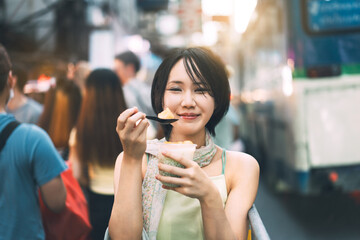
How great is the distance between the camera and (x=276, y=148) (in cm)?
662

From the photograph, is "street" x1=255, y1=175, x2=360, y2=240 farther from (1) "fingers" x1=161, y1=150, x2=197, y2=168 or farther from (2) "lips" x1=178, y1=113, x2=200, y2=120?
(1) "fingers" x1=161, y1=150, x2=197, y2=168

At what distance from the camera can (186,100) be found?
1.81 metres

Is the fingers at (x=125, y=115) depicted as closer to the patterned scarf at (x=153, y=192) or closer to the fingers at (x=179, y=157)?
the fingers at (x=179, y=157)

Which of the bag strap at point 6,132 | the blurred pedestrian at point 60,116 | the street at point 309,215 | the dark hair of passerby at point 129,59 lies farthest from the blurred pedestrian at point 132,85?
the bag strap at point 6,132

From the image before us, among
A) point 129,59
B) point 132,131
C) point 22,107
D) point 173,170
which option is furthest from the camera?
point 129,59

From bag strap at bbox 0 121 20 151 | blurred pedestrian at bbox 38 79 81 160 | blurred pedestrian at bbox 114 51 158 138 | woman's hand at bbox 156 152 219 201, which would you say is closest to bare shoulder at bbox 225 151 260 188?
woman's hand at bbox 156 152 219 201

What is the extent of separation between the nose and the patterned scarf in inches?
9.0

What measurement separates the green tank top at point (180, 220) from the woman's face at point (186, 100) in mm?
330

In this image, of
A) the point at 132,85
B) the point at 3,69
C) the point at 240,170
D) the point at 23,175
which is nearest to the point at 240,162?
the point at 240,170

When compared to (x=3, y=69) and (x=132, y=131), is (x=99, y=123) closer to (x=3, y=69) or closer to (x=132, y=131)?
(x=3, y=69)

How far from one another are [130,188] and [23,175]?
1102 mm

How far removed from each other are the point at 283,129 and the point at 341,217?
5.73 ft

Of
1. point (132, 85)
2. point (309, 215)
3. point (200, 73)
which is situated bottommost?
point (309, 215)

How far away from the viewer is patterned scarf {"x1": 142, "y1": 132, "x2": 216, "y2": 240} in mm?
1755
